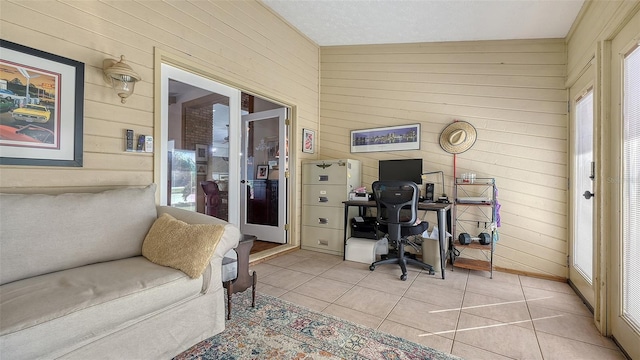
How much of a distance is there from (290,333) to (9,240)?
1.60 metres

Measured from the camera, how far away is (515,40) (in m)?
3.04

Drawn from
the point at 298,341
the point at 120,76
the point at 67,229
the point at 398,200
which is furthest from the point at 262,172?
the point at 298,341

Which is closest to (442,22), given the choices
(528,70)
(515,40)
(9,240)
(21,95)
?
(515,40)

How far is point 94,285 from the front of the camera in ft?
4.21

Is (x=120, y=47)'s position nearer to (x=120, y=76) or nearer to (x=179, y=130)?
(x=120, y=76)

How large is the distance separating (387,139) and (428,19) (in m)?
1.47

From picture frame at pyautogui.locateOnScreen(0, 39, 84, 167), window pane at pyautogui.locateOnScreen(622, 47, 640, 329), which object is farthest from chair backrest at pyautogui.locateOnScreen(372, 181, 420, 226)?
picture frame at pyautogui.locateOnScreen(0, 39, 84, 167)

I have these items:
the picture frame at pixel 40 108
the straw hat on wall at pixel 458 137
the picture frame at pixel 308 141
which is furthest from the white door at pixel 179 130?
the straw hat on wall at pixel 458 137

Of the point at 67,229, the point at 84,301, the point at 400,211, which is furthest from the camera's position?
the point at 400,211

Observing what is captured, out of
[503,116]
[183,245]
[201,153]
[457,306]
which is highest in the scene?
[503,116]

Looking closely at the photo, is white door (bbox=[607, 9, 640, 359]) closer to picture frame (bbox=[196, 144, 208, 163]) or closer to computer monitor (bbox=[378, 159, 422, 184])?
computer monitor (bbox=[378, 159, 422, 184])

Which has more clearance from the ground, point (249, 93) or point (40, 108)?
point (249, 93)

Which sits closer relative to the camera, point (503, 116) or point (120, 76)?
point (120, 76)

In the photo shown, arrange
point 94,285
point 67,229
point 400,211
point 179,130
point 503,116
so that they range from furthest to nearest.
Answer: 1. point 503,116
2. point 400,211
3. point 179,130
4. point 67,229
5. point 94,285
